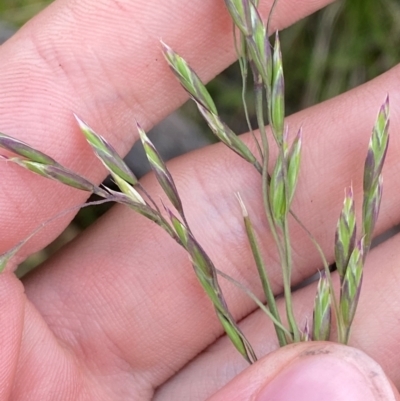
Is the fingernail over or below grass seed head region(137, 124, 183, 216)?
below

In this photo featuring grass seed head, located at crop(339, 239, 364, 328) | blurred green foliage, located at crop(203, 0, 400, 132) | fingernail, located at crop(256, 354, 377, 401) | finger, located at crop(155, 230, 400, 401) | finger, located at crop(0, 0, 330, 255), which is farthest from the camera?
blurred green foliage, located at crop(203, 0, 400, 132)

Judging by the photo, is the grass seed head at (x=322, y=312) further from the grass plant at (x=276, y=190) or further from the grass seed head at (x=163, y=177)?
the grass seed head at (x=163, y=177)

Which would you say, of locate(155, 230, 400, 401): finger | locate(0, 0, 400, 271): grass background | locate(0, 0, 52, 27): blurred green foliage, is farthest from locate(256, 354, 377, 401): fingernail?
locate(0, 0, 52, 27): blurred green foliage

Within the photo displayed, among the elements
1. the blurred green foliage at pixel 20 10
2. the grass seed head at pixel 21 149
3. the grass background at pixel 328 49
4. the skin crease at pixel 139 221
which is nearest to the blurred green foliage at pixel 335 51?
the grass background at pixel 328 49

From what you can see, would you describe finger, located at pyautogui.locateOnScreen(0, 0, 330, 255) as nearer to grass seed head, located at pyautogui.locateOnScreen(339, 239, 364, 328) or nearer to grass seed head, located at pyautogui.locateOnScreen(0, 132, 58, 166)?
grass seed head, located at pyautogui.locateOnScreen(0, 132, 58, 166)

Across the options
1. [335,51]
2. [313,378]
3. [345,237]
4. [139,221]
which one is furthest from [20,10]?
[313,378]

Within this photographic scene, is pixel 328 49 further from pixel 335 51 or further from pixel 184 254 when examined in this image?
pixel 184 254

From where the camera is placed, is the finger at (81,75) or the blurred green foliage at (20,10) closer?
the finger at (81,75)
